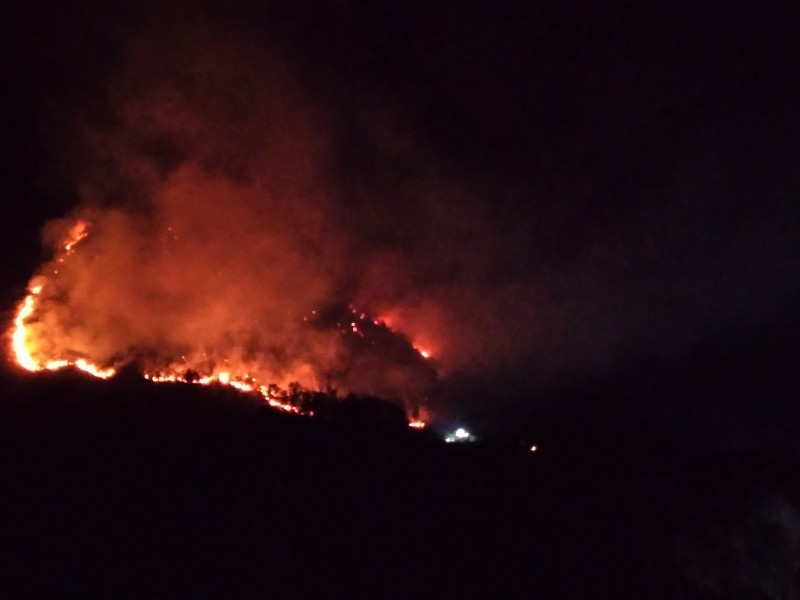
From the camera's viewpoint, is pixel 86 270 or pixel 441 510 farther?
pixel 86 270

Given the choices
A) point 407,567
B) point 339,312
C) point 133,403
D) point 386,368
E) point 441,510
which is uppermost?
point 339,312

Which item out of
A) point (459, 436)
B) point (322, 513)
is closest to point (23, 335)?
point (322, 513)

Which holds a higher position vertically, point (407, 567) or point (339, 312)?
point (339, 312)

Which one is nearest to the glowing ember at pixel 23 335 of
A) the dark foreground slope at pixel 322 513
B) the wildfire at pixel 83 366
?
the wildfire at pixel 83 366

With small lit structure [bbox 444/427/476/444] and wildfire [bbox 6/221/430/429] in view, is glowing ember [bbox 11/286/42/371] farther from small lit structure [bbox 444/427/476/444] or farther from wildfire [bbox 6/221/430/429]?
small lit structure [bbox 444/427/476/444]

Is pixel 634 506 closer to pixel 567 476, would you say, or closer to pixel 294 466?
pixel 567 476

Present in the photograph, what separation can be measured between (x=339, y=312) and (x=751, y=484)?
14.0 meters

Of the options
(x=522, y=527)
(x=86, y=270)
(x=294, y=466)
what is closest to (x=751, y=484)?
(x=522, y=527)

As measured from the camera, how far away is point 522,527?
19547 mm

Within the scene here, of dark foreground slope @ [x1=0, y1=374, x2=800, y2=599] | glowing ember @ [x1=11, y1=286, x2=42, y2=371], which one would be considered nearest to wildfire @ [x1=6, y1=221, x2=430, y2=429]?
glowing ember @ [x1=11, y1=286, x2=42, y2=371]

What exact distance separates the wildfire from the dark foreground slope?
59cm

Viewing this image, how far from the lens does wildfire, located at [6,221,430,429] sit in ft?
62.6

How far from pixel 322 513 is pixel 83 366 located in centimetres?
703

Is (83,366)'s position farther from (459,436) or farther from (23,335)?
(459,436)
